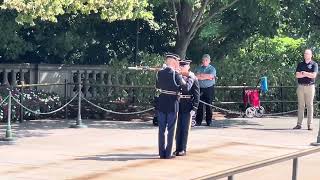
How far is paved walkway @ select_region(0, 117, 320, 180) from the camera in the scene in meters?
10.6

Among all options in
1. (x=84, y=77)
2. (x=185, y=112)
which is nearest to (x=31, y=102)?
(x=84, y=77)

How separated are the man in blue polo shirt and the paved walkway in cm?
47

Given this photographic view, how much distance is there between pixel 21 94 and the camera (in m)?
17.6

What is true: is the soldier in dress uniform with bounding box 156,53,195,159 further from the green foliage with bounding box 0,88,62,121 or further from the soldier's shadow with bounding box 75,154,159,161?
the green foliage with bounding box 0,88,62,121

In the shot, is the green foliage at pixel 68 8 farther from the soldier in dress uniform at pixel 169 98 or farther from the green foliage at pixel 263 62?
the green foliage at pixel 263 62

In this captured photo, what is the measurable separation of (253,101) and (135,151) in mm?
7916

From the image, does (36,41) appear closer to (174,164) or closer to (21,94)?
(21,94)

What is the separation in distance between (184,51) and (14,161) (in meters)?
11.5

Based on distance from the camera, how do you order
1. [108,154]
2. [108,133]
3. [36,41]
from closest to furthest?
[108,154] < [108,133] < [36,41]

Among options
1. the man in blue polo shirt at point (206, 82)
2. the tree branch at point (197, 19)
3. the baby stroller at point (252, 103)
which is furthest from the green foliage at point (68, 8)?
the baby stroller at point (252, 103)

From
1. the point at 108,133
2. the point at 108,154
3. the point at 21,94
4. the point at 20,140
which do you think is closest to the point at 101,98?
the point at 21,94

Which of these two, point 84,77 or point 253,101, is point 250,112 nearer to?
point 253,101

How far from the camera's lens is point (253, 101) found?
2002 centimetres

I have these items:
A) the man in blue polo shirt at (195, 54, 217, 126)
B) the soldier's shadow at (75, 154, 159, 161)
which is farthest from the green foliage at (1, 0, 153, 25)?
the soldier's shadow at (75, 154, 159, 161)
